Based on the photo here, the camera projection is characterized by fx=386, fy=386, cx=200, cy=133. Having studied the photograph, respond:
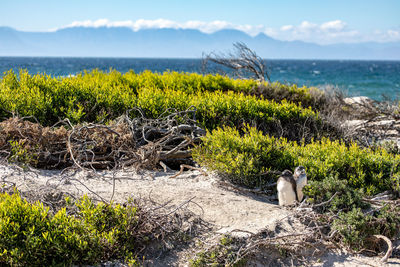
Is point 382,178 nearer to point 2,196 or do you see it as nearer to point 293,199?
point 293,199

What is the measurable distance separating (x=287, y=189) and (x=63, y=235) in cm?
266

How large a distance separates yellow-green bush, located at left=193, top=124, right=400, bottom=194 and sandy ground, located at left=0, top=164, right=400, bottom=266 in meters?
0.28

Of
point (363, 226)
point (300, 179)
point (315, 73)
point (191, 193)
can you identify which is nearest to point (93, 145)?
point (191, 193)

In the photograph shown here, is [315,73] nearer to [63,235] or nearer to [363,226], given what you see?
[363,226]

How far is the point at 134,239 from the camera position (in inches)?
156

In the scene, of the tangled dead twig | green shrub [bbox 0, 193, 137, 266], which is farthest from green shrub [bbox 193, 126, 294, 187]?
green shrub [bbox 0, 193, 137, 266]

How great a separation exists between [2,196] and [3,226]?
0.74 m

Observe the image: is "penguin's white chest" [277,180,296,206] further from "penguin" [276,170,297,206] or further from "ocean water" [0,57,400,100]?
"ocean water" [0,57,400,100]

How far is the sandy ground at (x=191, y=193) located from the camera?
13.8 feet

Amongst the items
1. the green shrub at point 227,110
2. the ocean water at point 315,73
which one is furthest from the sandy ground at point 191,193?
the ocean water at point 315,73

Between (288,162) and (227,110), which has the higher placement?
(227,110)

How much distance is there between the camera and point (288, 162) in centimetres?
561

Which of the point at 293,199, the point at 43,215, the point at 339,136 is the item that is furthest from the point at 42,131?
the point at 339,136

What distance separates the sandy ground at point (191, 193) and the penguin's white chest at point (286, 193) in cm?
15
